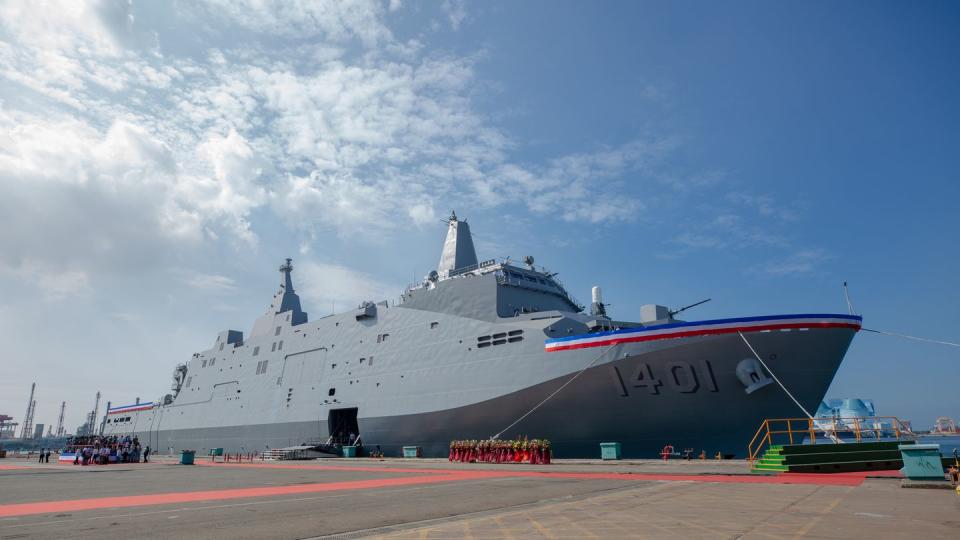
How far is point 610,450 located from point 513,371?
4.69m

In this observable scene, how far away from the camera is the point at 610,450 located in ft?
61.2

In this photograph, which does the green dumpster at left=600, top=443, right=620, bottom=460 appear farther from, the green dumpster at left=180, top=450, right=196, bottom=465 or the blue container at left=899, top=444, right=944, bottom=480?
the green dumpster at left=180, top=450, right=196, bottom=465

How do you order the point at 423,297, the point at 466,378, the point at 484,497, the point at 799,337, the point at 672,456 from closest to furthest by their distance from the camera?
the point at 484,497
the point at 799,337
the point at 672,456
the point at 466,378
the point at 423,297

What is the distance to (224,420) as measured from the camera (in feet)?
121

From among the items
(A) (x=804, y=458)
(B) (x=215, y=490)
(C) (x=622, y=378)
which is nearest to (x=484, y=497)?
(B) (x=215, y=490)

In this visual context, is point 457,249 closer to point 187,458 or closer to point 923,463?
point 187,458

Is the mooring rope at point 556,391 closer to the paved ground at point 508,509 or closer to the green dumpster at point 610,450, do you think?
the green dumpster at point 610,450

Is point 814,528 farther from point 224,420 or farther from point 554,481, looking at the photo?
point 224,420

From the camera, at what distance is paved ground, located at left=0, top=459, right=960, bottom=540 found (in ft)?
19.6

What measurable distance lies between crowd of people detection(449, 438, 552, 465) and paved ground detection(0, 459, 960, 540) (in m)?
6.33

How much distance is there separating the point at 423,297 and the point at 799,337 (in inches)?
618

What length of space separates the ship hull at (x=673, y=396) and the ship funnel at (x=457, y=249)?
974cm

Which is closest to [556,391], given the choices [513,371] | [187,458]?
[513,371]

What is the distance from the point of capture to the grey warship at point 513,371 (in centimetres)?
1827
